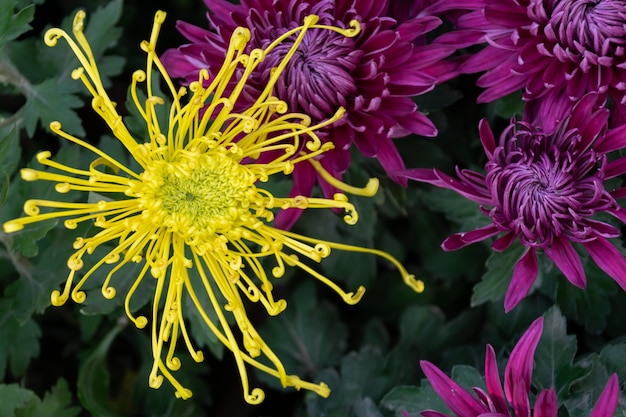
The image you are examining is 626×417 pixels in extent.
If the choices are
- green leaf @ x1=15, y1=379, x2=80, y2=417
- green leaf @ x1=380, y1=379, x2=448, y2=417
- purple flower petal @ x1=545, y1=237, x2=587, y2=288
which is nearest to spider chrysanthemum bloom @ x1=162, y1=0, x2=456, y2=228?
purple flower petal @ x1=545, y1=237, x2=587, y2=288

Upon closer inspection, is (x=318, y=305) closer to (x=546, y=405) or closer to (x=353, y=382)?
(x=353, y=382)

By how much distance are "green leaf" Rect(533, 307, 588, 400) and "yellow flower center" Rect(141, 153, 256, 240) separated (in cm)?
49

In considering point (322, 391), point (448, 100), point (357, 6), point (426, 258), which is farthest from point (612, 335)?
point (357, 6)

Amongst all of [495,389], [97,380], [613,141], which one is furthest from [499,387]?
[97,380]

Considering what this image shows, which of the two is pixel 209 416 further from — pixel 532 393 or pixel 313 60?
pixel 313 60

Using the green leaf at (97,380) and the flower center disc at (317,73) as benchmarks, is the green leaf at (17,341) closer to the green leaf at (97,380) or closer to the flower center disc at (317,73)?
the green leaf at (97,380)

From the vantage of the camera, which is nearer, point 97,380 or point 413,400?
point 413,400

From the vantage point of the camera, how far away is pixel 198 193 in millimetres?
930

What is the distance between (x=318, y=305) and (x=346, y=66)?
0.64 m

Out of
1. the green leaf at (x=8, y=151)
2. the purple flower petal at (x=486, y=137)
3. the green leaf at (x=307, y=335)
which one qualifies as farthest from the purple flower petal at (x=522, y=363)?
the green leaf at (x=8, y=151)

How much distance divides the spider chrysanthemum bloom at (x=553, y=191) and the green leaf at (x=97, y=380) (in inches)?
25.9

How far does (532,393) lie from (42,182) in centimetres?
80

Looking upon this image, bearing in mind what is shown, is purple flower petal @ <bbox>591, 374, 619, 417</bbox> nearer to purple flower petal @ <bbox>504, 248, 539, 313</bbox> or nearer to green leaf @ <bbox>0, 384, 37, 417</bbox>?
purple flower petal @ <bbox>504, 248, 539, 313</bbox>

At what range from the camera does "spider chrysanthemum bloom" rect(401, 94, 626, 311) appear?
3.07 feet
